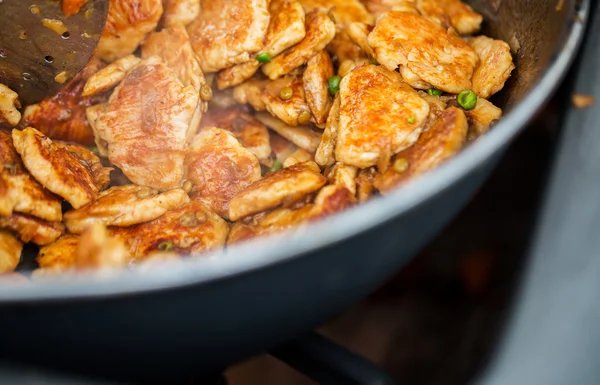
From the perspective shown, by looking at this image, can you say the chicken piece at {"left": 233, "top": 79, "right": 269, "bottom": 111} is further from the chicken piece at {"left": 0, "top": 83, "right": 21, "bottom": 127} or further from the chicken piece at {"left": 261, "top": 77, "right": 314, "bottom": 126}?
the chicken piece at {"left": 0, "top": 83, "right": 21, "bottom": 127}

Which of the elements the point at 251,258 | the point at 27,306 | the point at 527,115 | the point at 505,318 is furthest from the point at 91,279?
the point at 505,318

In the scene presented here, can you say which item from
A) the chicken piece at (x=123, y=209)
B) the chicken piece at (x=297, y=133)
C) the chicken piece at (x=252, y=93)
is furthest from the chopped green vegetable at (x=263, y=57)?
the chicken piece at (x=123, y=209)

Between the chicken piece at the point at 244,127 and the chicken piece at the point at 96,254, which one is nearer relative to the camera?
the chicken piece at the point at 96,254

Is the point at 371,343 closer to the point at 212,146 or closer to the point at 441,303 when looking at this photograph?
the point at 441,303

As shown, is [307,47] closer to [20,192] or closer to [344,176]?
[344,176]

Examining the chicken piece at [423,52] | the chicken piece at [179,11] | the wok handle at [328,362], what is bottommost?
the wok handle at [328,362]

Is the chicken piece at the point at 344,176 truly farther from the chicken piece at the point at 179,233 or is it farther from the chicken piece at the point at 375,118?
the chicken piece at the point at 179,233

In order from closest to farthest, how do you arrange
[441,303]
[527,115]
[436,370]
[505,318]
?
[527,115] → [505,318] → [436,370] → [441,303]
